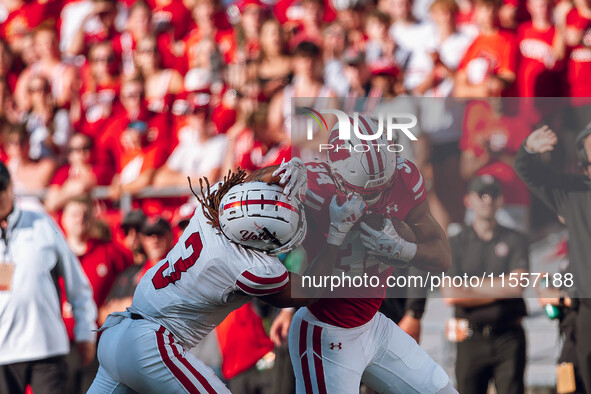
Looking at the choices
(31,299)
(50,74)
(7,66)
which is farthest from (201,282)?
(7,66)

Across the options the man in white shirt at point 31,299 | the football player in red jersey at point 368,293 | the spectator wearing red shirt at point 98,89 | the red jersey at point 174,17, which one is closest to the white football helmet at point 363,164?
the football player in red jersey at point 368,293

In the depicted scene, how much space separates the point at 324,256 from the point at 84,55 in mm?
5963

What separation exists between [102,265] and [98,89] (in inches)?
107

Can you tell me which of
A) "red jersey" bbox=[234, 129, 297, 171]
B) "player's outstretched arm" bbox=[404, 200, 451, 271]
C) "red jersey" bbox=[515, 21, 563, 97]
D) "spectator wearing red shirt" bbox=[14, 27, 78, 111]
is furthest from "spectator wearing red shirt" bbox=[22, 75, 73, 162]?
"player's outstretched arm" bbox=[404, 200, 451, 271]

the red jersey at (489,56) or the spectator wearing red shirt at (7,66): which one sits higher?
the red jersey at (489,56)

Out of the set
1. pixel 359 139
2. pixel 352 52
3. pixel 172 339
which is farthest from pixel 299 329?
pixel 352 52

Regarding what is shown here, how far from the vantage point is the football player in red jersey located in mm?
4055

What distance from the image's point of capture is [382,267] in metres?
4.27

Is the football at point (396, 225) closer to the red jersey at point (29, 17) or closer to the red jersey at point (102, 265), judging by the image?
the red jersey at point (102, 265)

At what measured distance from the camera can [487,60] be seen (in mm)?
7039

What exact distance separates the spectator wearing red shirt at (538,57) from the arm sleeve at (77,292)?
11.5 ft

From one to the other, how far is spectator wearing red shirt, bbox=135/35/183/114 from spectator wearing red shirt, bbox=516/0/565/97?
3017mm

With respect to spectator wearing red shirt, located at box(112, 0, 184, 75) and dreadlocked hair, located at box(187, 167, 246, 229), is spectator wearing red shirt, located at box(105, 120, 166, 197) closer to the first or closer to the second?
spectator wearing red shirt, located at box(112, 0, 184, 75)

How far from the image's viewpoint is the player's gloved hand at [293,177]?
12.7 feet
